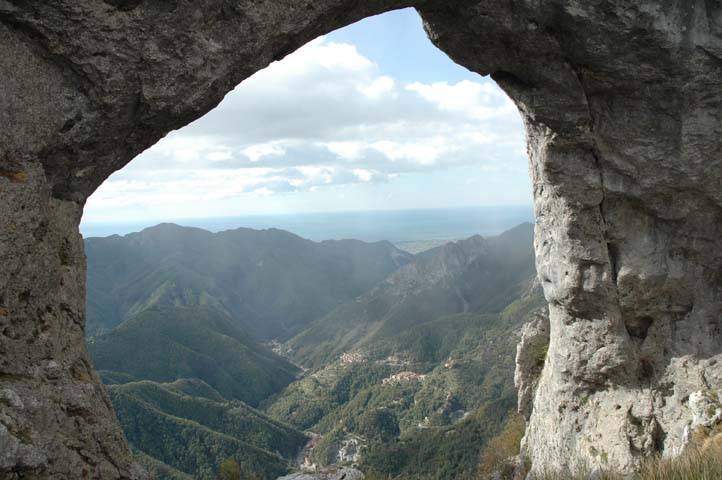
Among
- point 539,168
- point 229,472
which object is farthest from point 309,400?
point 539,168

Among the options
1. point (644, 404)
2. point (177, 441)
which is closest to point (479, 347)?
point (177, 441)

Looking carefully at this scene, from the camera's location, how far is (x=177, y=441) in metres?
94.8

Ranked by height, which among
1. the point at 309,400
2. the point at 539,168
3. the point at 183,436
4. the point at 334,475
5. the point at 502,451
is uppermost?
the point at 539,168

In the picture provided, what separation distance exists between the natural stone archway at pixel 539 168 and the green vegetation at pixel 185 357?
170 meters

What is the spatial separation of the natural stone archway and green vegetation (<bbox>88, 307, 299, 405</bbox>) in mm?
169624

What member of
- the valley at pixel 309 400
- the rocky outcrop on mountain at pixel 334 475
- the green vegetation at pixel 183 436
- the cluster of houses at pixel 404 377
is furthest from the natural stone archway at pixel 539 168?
the cluster of houses at pixel 404 377

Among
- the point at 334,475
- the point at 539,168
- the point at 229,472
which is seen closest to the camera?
the point at 539,168

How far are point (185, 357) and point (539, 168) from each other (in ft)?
598

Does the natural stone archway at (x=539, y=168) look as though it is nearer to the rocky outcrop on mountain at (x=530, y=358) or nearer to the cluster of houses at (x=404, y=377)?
the rocky outcrop on mountain at (x=530, y=358)

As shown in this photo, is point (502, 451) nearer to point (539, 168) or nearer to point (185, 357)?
point (539, 168)

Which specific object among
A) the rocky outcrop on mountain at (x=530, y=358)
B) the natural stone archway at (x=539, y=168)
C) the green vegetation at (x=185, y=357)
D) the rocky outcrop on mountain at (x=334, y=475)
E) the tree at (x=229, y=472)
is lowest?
the green vegetation at (x=185, y=357)

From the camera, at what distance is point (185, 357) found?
584ft

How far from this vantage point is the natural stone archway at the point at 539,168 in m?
7.40

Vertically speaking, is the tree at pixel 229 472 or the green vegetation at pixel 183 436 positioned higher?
the tree at pixel 229 472
